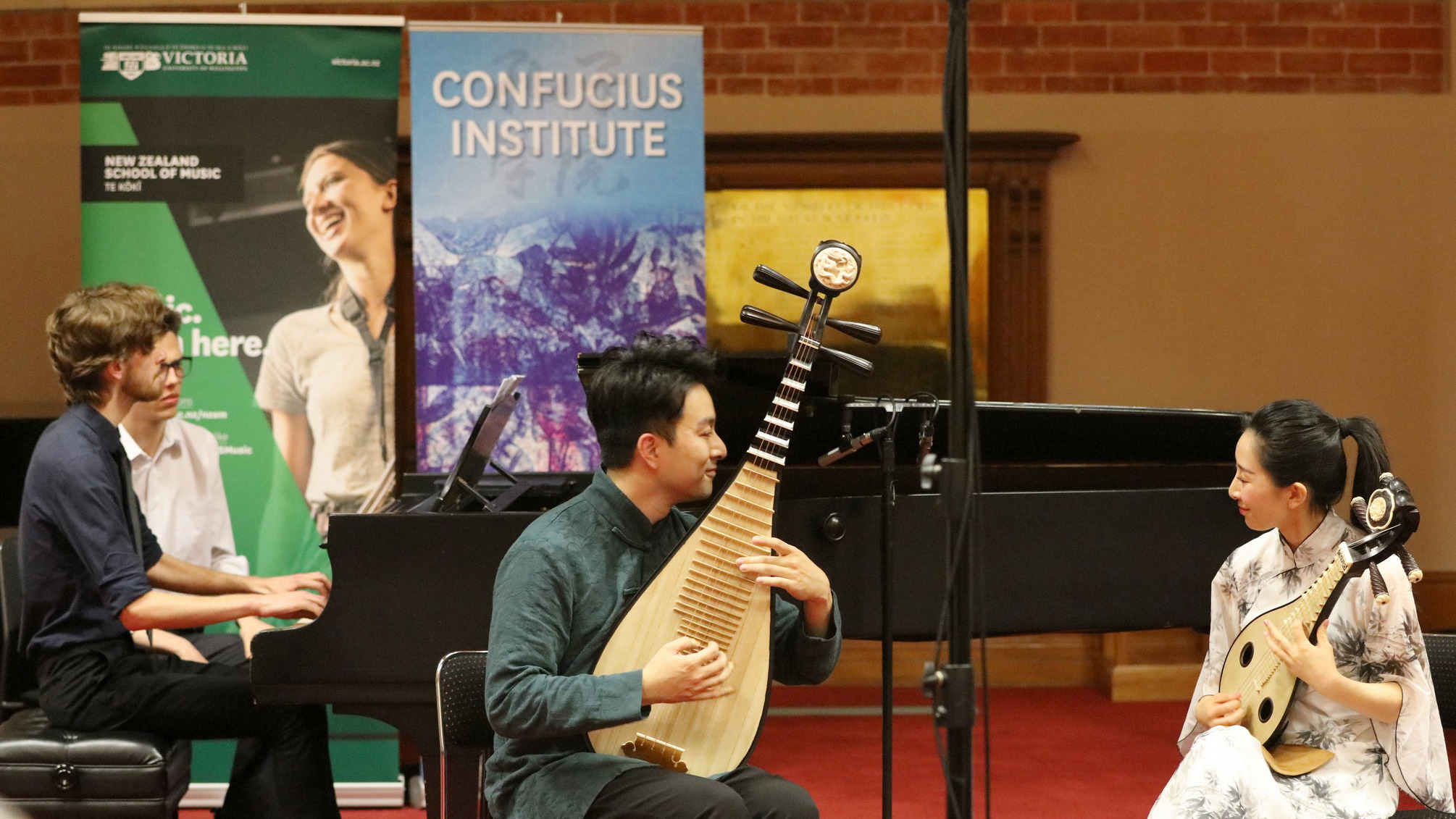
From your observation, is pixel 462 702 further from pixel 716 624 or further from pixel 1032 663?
pixel 1032 663

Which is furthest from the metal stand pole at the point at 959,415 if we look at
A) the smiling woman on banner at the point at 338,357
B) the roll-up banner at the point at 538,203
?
the smiling woman on banner at the point at 338,357

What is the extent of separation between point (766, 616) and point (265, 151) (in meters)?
2.57

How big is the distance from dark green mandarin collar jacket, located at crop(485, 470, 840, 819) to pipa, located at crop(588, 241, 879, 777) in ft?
0.12

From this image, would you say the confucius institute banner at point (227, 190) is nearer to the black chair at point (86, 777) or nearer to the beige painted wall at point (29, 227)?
the black chair at point (86, 777)

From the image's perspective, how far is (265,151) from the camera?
3967mm

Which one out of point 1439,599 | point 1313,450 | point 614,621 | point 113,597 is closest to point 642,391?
point 614,621

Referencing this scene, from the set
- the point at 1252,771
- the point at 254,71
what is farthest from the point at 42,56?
the point at 1252,771

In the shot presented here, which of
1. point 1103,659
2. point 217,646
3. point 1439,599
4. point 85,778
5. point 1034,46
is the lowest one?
point 1103,659

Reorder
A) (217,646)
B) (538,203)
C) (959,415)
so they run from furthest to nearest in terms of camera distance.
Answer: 1. (538,203)
2. (217,646)
3. (959,415)

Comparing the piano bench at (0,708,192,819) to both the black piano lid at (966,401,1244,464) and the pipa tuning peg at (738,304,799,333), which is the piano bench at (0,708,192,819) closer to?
the pipa tuning peg at (738,304,799,333)

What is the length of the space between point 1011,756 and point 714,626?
9.06 ft

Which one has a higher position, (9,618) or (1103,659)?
(9,618)

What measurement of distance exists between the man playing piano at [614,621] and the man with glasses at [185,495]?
1644 millimetres

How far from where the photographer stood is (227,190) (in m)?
3.96
